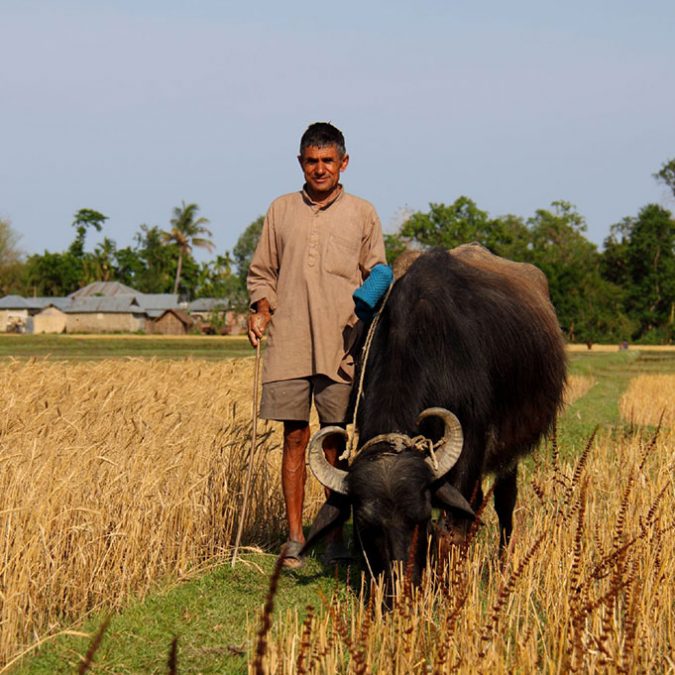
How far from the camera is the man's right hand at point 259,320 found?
18.7 feet

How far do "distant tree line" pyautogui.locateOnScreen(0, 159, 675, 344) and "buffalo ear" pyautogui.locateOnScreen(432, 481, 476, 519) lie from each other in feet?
180

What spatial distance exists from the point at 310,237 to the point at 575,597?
2786mm

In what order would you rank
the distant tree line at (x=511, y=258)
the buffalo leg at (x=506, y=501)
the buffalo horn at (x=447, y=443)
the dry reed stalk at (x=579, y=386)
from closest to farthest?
the buffalo horn at (x=447, y=443), the buffalo leg at (x=506, y=501), the dry reed stalk at (x=579, y=386), the distant tree line at (x=511, y=258)

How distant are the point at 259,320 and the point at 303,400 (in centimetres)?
54

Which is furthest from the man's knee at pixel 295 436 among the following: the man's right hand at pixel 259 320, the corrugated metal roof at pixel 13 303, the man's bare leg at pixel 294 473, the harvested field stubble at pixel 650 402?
the corrugated metal roof at pixel 13 303

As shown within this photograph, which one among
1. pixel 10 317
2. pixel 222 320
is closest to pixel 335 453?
Answer: pixel 222 320

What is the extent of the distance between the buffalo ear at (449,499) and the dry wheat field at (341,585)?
22cm

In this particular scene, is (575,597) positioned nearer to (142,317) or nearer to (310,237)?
(310,237)

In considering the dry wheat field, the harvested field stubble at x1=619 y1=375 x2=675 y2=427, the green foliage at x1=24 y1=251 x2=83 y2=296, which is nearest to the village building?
the green foliage at x1=24 y1=251 x2=83 y2=296

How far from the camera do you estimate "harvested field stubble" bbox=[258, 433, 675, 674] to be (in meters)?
3.13

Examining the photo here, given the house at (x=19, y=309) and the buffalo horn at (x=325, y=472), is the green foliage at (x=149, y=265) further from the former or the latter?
the buffalo horn at (x=325, y=472)

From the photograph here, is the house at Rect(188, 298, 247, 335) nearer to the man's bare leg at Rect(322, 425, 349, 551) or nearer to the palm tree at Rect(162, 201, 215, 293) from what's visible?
the palm tree at Rect(162, 201, 215, 293)

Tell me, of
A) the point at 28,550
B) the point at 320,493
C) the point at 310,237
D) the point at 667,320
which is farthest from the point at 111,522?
the point at 667,320

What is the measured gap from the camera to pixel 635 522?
5.59 metres
